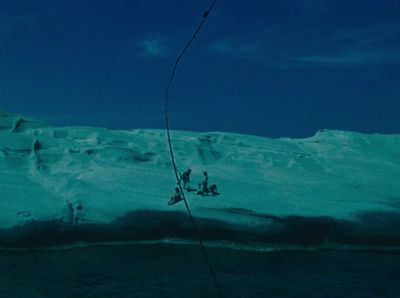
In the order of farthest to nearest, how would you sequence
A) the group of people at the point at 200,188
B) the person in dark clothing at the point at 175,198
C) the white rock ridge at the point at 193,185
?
1. the group of people at the point at 200,188
2. the person in dark clothing at the point at 175,198
3. the white rock ridge at the point at 193,185

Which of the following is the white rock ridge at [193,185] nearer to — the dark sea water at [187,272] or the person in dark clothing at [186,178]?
the person in dark clothing at [186,178]

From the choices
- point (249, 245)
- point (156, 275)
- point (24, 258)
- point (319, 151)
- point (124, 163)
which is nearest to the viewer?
point (156, 275)

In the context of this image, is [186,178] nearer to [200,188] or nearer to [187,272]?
[200,188]

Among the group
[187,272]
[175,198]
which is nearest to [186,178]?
[175,198]

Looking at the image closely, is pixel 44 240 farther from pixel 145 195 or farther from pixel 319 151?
pixel 319 151

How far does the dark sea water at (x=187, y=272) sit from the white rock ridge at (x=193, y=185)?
102 cm

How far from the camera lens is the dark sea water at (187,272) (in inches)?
497

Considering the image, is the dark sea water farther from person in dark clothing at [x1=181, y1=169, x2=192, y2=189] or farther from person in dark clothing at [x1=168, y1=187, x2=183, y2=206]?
person in dark clothing at [x1=181, y1=169, x2=192, y2=189]

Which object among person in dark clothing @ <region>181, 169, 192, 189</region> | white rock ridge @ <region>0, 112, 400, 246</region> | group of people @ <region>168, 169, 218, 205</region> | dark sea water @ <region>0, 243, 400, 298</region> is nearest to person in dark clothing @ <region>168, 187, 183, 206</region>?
group of people @ <region>168, 169, 218, 205</region>

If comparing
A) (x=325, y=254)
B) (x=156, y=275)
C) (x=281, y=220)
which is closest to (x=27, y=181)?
(x=156, y=275)

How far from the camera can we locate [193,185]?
2127cm

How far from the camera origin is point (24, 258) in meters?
14.9

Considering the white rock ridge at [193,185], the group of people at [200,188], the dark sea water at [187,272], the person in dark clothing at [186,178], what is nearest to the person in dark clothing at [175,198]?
the group of people at [200,188]

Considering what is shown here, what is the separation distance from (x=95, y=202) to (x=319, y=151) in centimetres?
1482
